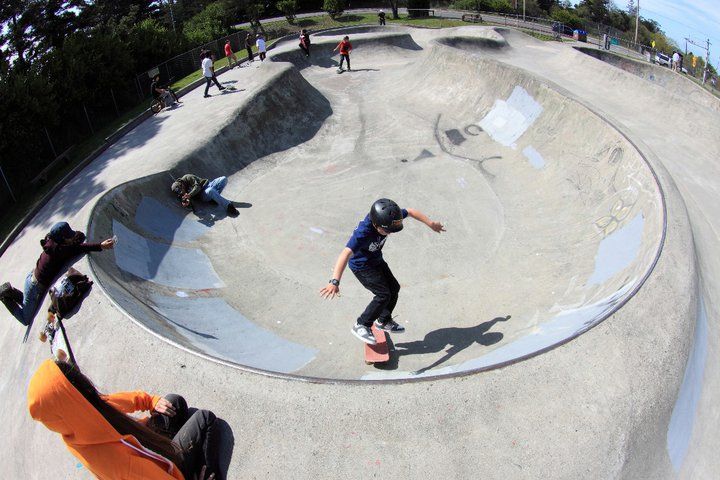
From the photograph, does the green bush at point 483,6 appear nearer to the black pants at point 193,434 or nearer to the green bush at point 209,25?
A: the green bush at point 209,25

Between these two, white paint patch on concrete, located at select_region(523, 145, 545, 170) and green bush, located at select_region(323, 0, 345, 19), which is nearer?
white paint patch on concrete, located at select_region(523, 145, 545, 170)

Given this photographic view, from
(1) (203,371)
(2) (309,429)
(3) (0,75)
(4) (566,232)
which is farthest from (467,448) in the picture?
(3) (0,75)

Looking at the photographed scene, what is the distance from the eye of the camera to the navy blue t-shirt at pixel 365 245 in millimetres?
5973

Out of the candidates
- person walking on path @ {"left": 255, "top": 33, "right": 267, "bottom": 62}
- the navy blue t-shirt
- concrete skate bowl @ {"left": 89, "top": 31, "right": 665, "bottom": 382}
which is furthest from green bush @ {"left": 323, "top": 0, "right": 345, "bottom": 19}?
the navy blue t-shirt

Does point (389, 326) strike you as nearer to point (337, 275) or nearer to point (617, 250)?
point (337, 275)

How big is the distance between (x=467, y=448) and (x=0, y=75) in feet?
61.4

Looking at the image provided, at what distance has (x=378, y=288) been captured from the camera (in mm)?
6352

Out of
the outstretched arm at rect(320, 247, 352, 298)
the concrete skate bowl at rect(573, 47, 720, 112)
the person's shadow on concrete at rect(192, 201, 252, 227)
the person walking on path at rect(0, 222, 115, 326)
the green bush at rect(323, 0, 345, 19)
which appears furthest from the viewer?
the green bush at rect(323, 0, 345, 19)

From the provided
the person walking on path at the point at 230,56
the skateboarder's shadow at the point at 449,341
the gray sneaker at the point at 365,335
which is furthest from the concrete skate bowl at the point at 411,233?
the person walking on path at the point at 230,56

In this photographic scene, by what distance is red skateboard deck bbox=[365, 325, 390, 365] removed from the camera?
6743mm

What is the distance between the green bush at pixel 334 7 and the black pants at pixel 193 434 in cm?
4389

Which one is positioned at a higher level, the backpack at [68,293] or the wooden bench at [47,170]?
the backpack at [68,293]

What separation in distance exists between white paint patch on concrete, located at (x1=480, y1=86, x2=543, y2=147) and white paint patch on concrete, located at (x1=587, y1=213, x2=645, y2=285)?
5.66 m

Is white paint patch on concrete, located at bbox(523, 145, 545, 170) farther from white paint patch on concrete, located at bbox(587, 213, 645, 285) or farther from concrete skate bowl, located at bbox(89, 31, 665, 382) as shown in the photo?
white paint patch on concrete, located at bbox(587, 213, 645, 285)
